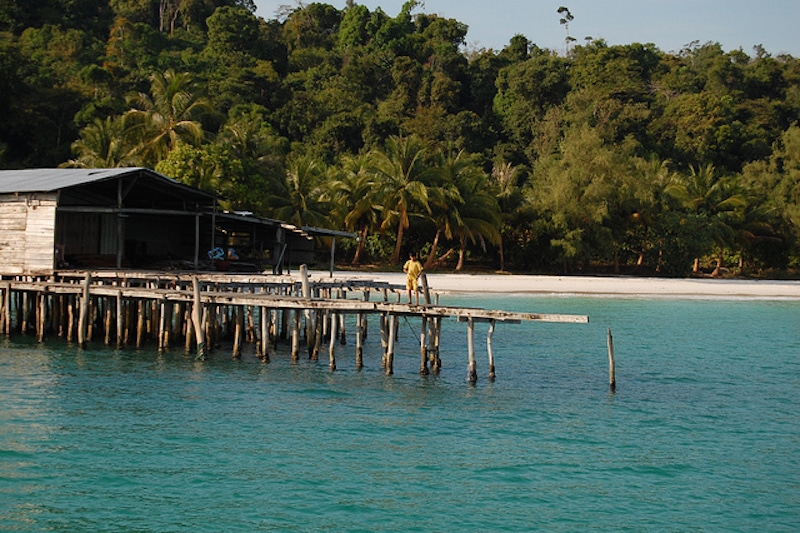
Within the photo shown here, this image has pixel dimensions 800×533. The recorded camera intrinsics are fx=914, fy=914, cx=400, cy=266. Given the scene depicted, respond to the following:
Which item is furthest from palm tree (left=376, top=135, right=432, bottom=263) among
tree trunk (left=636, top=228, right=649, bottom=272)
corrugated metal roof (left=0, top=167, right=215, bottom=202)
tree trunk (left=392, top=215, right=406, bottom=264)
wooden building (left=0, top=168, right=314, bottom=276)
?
corrugated metal roof (left=0, top=167, right=215, bottom=202)

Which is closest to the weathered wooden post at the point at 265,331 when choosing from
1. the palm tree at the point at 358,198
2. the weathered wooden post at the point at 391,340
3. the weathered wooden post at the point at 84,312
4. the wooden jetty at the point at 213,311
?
the wooden jetty at the point at 213,311

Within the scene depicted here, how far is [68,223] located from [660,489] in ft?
60.1

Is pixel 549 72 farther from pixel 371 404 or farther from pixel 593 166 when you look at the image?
pixel 371 404

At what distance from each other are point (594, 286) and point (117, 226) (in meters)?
26.6

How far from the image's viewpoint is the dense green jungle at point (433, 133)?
1967 inches

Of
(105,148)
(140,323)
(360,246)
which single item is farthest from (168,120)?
(140,323)

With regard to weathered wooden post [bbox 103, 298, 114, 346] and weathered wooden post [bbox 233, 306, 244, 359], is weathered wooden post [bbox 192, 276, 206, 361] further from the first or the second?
weathered wooden post [bbox 103, 298, 114, 346]

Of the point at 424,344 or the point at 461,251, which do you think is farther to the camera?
the point at 461,251

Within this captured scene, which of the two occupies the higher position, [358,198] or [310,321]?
[358,198]

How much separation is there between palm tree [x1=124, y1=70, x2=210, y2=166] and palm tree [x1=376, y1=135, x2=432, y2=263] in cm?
1093

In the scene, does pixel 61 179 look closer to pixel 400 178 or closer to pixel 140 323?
pixel 140 323

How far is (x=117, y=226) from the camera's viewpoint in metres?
26.5

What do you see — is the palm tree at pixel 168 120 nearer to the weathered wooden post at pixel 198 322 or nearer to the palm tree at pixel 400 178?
the palm tree at pixel 400 178

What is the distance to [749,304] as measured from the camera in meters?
43.2
